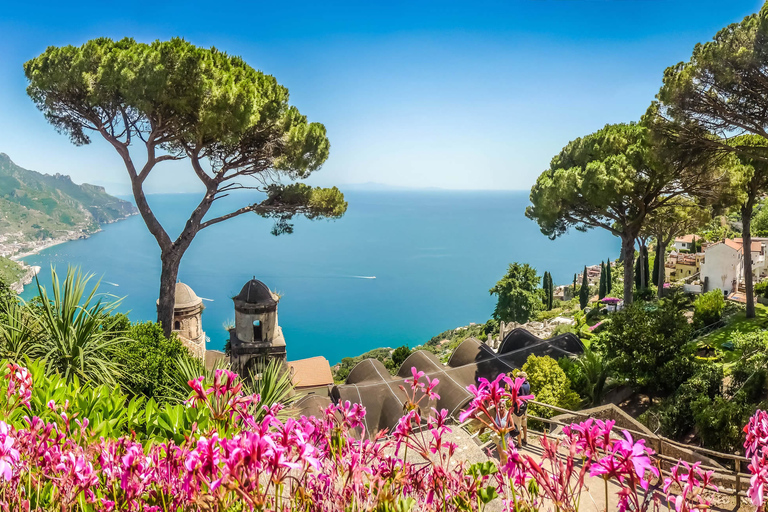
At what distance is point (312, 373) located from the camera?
21953 millimetres

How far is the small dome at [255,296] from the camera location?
12312 millimetres

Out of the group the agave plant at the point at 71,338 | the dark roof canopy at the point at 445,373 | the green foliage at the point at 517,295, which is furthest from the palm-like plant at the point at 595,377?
the green foliage at the point at 517,295

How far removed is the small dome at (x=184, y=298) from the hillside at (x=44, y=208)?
97580 mm

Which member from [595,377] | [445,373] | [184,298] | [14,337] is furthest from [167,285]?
[595,377]

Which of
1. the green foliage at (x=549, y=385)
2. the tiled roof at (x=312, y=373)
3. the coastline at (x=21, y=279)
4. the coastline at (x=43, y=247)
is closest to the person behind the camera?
the coastline at (x=21, y=279)

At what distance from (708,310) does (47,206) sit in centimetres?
15403

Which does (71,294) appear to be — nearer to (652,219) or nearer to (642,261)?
(652,219)

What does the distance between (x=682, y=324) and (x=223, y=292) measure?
104 m

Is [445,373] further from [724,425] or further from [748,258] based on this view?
[748,258]

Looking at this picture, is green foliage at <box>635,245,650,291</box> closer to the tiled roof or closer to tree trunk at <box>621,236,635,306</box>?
tree trunk at <box>621,236,635,306</box>

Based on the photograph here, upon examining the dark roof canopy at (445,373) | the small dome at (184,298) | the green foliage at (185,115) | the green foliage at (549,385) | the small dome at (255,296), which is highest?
the green foliage at (185,115)

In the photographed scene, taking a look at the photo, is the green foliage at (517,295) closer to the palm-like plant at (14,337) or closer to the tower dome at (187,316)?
the tower dome at (187,316)

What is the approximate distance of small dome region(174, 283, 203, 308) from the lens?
15.4m

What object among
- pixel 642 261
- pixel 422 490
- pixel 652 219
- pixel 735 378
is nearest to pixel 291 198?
pixel 735 378
